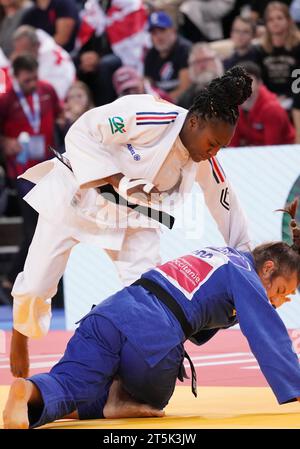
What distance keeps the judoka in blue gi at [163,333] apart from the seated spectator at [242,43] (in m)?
5.55

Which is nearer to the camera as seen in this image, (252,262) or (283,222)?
(252,262)

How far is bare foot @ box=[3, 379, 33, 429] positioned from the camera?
3561 mm

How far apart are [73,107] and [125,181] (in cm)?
513

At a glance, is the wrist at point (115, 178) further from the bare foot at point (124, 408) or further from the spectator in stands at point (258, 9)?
the spectator in stands at point (258, 9)

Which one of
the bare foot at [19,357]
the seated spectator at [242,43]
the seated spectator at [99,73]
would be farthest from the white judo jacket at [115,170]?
the seated spectator at [99,73]

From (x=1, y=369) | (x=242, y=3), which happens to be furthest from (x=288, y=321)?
(x=242, y=3)

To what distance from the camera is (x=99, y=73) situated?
10.3 m

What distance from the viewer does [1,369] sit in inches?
226

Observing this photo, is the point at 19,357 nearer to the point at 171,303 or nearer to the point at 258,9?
the point at 171,303

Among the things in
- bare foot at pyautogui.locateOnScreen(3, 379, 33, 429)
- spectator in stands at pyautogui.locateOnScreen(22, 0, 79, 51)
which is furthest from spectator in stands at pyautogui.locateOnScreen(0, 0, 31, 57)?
bare foot at pyautogui.locateOnScreen(3, 379, 33, 429)

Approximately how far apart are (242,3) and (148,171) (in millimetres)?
6446

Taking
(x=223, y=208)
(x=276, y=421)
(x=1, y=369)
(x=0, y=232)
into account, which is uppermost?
(x=223, y=208)

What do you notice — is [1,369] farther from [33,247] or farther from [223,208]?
[223,208]

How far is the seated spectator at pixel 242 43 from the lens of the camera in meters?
9.38
